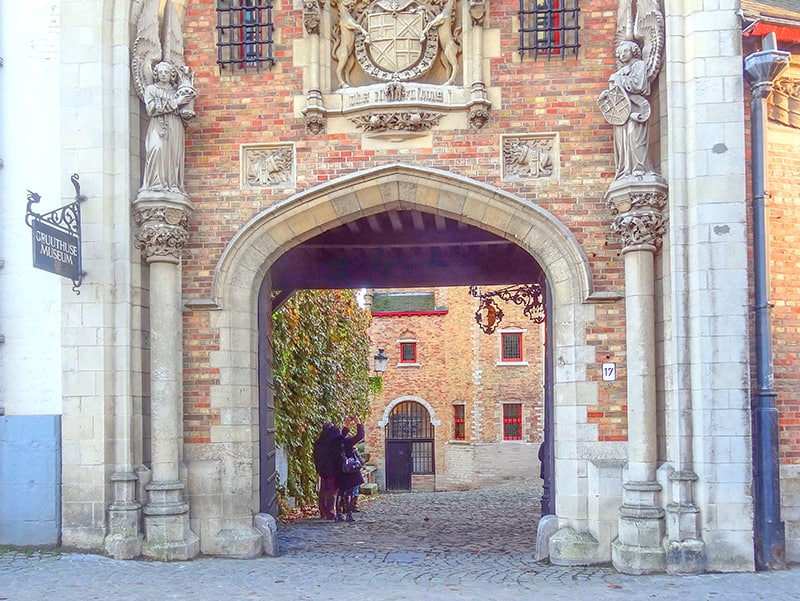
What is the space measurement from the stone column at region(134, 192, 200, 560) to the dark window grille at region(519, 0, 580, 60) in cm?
378

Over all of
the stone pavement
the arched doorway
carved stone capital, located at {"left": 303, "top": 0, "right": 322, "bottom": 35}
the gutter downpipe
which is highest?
carved stone capital, located at {"left": 303, "top": 0, "right": 322, "bottom": 35}

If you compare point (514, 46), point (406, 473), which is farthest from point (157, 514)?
point (406, 473)

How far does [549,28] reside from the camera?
10070 mm

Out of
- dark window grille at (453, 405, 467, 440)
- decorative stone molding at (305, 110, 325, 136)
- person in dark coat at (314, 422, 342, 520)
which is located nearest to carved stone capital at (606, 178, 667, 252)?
decorative stone molding at (305, 110, 325, 136)

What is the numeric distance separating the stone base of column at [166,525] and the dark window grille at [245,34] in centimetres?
431

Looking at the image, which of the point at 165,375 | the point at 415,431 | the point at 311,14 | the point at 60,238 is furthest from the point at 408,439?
the point at 60,238

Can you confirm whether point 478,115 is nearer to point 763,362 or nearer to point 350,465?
point 763,362

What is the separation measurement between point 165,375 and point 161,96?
8.93 feet

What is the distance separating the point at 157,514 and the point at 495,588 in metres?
3.29

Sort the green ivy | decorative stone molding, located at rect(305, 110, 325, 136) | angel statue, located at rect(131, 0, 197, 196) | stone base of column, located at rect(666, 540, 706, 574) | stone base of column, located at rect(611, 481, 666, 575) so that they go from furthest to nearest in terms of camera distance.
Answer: the green ivy < decorative stone molding, located at rect(305, 110, 325, 136) < angel statue, located at rect(131, 0, 197, 196) < stone base of column, located at rect(611, 481, 666, 575) < stone base of column, located at rect(666, 540, 706, 574)

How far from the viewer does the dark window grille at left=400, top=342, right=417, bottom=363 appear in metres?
40.0

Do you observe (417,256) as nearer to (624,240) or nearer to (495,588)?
(624,240)

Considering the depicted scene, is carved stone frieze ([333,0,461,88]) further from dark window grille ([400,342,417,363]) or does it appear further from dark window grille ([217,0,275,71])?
dark window grille ([400,342,417,363])

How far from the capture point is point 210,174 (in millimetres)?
10305
